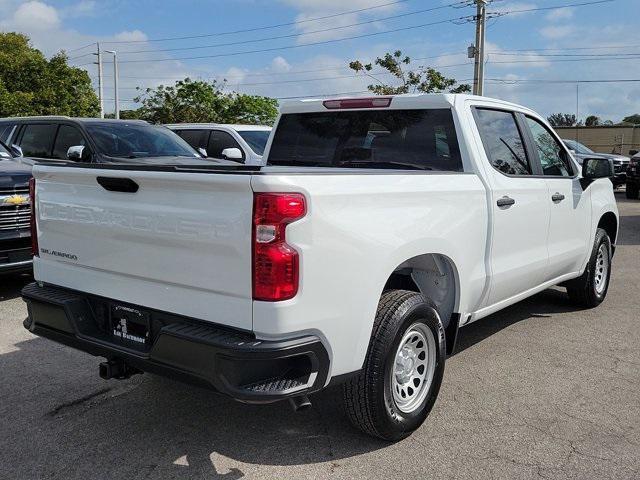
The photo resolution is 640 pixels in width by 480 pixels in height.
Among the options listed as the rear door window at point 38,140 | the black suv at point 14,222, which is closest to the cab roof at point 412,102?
the black suv at point 14,222

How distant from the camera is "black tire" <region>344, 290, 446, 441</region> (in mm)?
3309

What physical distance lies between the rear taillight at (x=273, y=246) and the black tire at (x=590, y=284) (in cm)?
425

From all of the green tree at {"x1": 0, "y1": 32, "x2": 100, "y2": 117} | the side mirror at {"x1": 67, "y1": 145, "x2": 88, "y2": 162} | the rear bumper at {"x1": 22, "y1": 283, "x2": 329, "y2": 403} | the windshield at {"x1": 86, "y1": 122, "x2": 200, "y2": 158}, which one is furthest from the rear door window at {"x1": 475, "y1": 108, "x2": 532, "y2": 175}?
the green tree at {"x1": 0, "y1": 32, "x2": 100, "y2": 117}

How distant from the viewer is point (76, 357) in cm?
494

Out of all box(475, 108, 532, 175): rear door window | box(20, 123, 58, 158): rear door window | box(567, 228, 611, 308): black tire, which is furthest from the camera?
box(20, 123, 58, 158): rear door window

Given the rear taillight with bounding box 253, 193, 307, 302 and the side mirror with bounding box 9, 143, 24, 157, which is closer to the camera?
the rear taillight with bounding box 253, 193, 307, 302

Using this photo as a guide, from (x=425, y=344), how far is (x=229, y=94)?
30516 mm

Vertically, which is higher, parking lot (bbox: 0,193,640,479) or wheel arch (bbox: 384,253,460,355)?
wheel arch (bbox: 384,253,460,355)

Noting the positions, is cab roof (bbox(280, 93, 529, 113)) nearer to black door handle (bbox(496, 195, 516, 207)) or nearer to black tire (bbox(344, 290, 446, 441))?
black door handle (bbox(496, 195, 516, 207))

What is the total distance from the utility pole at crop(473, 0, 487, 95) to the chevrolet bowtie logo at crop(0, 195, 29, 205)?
2607 cm

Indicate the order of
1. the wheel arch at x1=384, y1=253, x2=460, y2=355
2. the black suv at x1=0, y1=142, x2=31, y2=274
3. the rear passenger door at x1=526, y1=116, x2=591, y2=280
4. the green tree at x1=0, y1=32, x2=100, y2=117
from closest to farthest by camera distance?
the wheel arch at x1=384, y1=253, x2=460, y2=355, the rear passenger door at x1=526, y1=116, x2=591, y2=280, the black suv at x1=0, y1=142, x2=31, y2=274, the green tree at x1=0, y1=32, x2=100, y2=117

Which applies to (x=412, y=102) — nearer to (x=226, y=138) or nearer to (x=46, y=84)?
(x=226, y=138)

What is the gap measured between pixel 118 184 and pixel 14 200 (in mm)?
3865

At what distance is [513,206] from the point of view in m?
4.55
